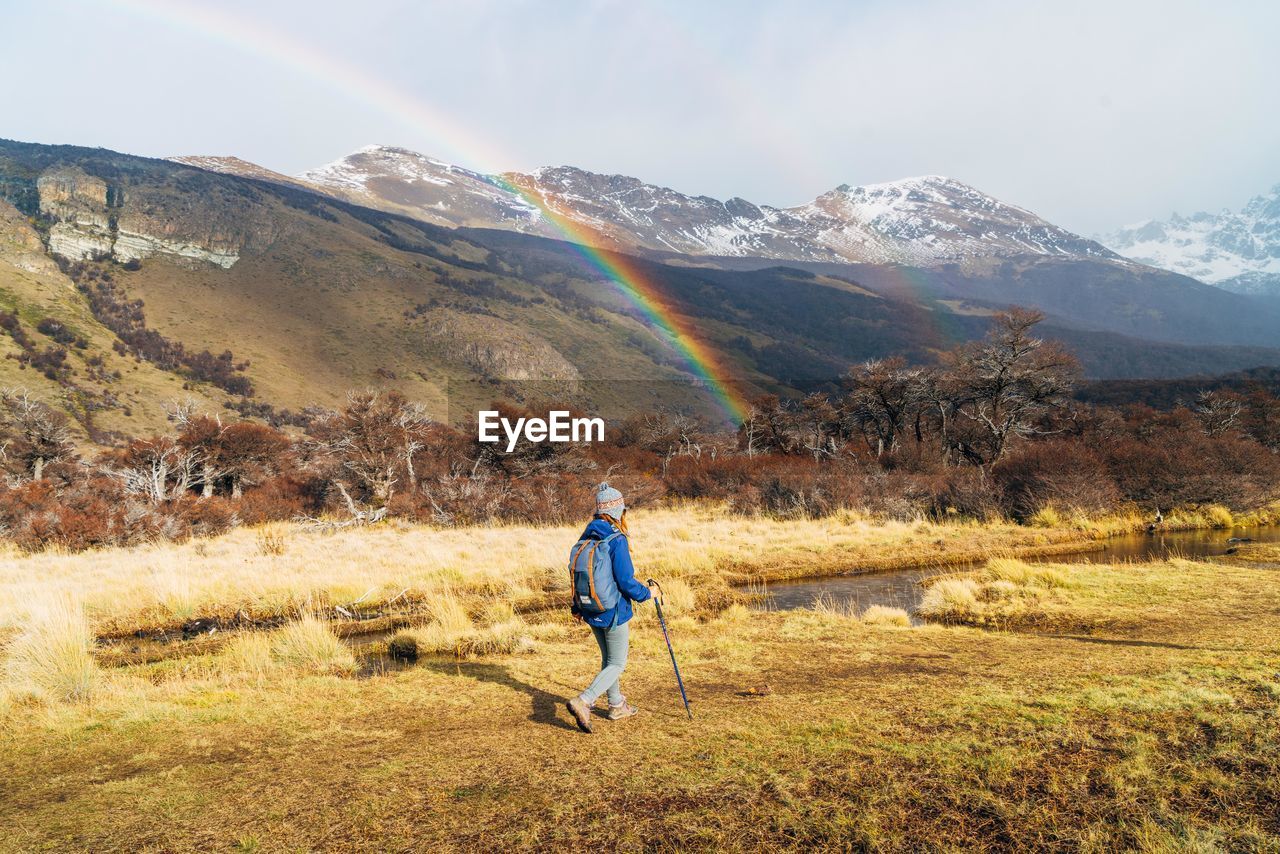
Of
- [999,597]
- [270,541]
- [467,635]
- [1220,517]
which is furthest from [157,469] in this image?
[1220,517]

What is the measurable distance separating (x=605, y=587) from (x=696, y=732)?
1.61 meters

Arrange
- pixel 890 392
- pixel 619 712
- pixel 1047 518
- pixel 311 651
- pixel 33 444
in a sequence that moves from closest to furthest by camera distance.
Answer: pixel 619 712
pixel 311 651
pixel 1047 518
pixel 33 444
pixel 890 392

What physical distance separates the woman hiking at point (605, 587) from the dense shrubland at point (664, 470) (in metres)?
20.2

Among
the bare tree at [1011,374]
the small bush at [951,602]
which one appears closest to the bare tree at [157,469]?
the small bush at [951,602]

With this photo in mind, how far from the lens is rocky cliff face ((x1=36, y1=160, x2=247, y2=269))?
112688 millimetres

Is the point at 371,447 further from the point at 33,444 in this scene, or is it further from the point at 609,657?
the point at 609,657

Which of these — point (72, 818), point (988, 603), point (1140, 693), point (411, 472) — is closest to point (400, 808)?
point (72, 818)

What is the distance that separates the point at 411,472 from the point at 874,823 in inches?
1070

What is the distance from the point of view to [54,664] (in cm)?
809

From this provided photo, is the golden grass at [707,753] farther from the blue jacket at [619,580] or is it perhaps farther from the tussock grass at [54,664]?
the blue jacket at [619,580]

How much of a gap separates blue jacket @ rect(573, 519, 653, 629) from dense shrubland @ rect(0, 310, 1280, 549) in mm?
20309

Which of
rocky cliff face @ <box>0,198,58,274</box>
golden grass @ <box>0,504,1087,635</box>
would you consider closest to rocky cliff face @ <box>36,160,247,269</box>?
rocky cliff face @ <box>0,198,58,274</box>

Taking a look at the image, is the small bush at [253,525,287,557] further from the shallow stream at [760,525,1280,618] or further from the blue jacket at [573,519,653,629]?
the blue jacket at [573,519,653,629]

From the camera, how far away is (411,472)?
28.8 meters
